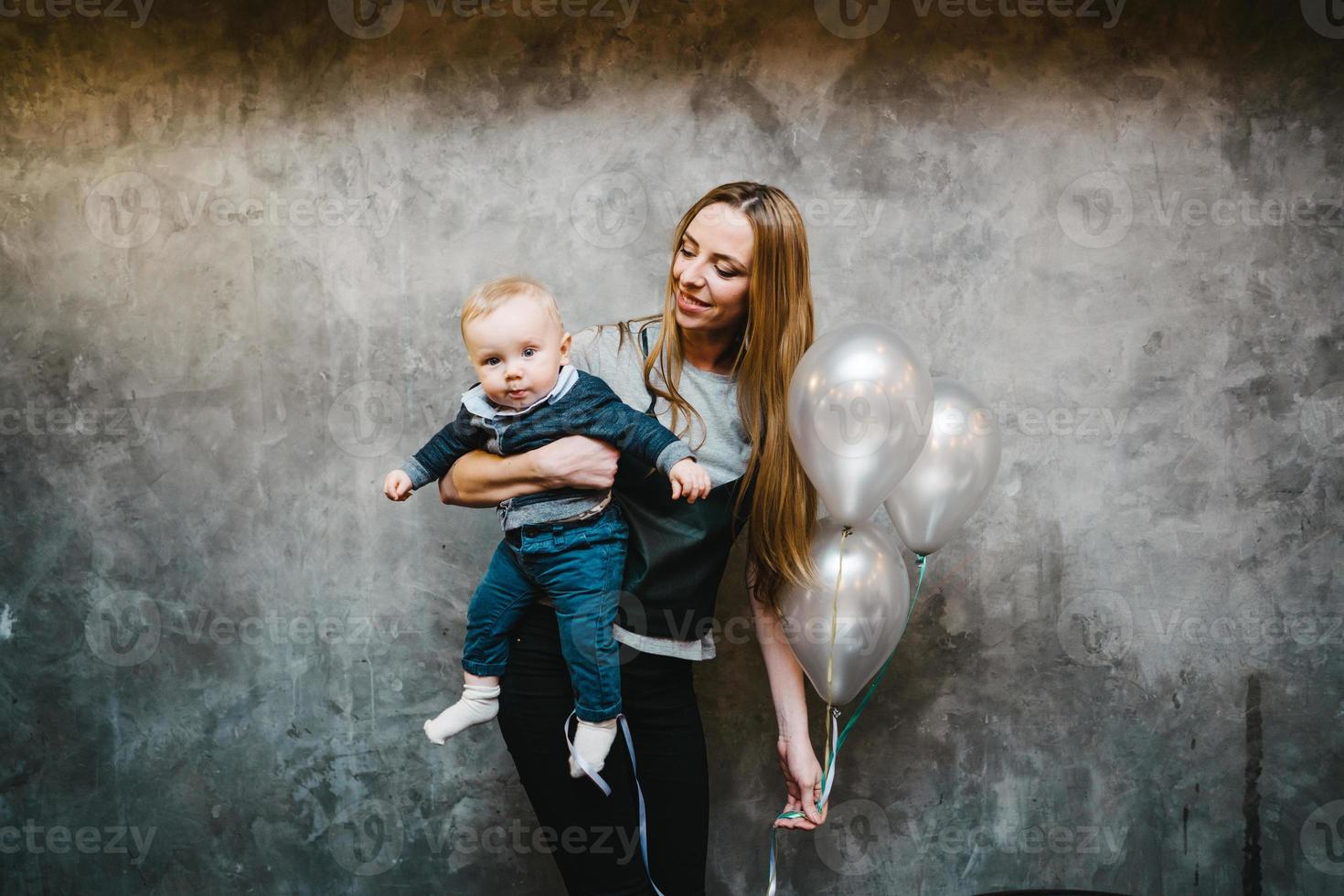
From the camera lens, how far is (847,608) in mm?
1677

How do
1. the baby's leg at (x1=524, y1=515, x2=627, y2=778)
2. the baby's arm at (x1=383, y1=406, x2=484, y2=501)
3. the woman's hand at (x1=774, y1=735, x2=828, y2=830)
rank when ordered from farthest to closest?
1. the woman's hand at (x1=774, y1=735, x2=828, y2=830)
2. the baby's arm at (x1=383, y1=406, x2=484, y2=501)
3. the baby's leg at (x1=524, y1=515, x2=627, y2=778)

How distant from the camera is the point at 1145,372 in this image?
7.25 feet

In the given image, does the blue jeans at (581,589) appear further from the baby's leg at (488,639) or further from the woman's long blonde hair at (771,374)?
the woman's long blonde hair at (771,374)

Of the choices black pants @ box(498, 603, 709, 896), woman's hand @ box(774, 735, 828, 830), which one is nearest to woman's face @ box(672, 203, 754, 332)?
black pants @ box(498, 603, 709, 896)

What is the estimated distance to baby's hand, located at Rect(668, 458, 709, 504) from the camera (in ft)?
4.83

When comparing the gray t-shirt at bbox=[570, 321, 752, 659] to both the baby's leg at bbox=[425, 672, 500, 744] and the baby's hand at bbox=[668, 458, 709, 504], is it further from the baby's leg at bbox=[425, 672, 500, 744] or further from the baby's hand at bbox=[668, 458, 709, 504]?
the baby's leg at bbox=[425, 672, 500, 744]

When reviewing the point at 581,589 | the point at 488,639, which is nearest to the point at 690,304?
the point at 581,589

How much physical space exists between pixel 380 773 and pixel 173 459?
1.04 metres

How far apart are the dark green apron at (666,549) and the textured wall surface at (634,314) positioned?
0.65 m

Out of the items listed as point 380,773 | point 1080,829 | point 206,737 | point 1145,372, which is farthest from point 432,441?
point 1080,829

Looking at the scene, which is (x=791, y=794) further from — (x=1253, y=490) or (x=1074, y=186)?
(x=1074, y=186)

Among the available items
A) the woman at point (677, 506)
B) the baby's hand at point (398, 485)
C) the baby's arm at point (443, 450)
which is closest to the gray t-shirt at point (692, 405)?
the woman at point (677, 506)

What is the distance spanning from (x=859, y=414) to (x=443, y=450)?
0.82m

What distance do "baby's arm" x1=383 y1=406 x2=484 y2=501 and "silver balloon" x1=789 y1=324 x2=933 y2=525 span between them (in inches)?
25.2
